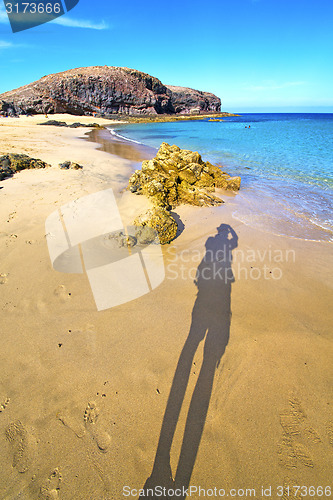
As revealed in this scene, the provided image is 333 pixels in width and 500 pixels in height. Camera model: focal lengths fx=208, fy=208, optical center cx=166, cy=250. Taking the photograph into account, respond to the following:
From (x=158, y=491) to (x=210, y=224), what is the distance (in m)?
5.46

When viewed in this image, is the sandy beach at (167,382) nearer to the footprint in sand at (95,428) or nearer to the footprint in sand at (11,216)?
the footprint in sand at (95,428)

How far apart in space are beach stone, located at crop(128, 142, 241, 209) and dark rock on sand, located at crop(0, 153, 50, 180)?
5368 millimetres

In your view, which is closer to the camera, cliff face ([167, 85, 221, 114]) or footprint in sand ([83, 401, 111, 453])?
footprint in sand ([83, 401, 111, 453])

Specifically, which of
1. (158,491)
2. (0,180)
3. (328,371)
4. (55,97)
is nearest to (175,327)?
(158,491)

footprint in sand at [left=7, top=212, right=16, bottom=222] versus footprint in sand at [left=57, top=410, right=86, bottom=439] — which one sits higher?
footprint in sand at [left=7, top=212, right=16, bottom=222]

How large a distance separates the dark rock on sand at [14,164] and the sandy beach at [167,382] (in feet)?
20.8

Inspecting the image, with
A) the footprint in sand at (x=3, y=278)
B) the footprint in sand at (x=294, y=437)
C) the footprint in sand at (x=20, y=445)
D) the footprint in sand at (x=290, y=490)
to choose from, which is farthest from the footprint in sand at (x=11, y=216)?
the footprint in sand at (x=290, y=490)

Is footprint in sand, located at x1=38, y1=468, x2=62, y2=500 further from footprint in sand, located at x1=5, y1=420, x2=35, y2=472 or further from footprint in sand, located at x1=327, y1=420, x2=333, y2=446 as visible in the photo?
footprint in sand, located at x1=327, y1=420, x2=333, y2=446

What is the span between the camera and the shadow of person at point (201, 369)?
6.51ft

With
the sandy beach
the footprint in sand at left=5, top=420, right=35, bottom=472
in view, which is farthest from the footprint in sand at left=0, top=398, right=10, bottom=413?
the footprint in sand at left=5, top=420, right=35, bottom=472

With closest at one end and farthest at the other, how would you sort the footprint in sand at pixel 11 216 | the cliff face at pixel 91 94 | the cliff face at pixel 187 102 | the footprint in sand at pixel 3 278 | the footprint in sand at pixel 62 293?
the footprint in sand at pixel 62 293
the footprint in sand at pixel 3 278
the footprint in sand at pixel 11 216
the cliff face at pixel 91 94
the cliff face at pixel 187 102

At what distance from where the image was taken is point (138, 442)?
7.04 feet

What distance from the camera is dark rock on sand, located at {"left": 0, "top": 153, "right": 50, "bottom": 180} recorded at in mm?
8875

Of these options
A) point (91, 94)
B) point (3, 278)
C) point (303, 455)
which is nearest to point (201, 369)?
point (303, 455)
